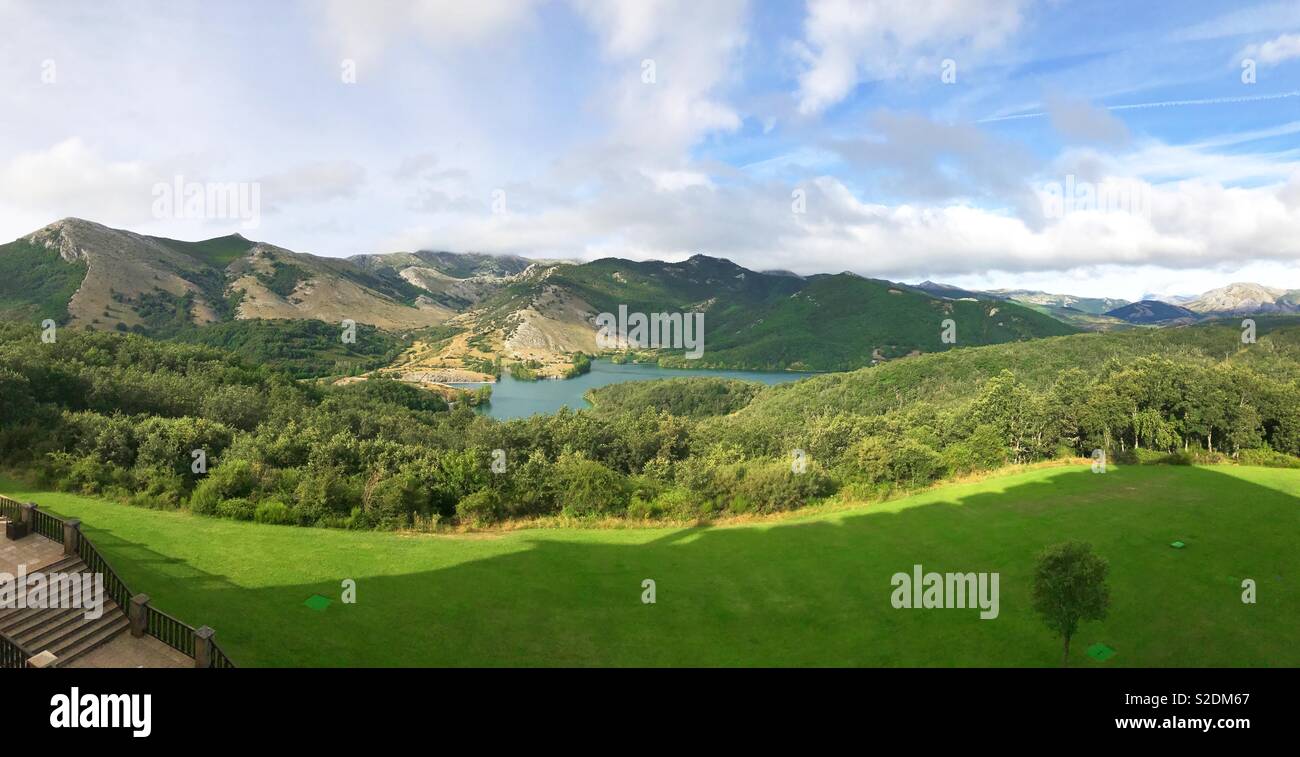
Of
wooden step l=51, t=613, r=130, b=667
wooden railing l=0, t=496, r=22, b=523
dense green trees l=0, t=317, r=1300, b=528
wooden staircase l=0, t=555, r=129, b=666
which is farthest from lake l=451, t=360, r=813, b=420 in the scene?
wooden staircase l=0, t=555, r=129, b=666

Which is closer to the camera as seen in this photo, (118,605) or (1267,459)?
(118,605)

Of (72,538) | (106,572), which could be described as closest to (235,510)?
(72,538)

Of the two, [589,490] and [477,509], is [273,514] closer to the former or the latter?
Answer: [477,509]

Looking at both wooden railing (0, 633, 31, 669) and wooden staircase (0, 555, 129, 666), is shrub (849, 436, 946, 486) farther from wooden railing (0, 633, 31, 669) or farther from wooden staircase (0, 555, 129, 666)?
wooden railing (0, 633, 31, 669)

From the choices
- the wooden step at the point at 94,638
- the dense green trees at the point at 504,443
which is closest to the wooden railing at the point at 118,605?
the wooden step at the point at 94,638
